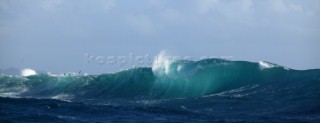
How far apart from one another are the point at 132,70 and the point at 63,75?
7.83 m

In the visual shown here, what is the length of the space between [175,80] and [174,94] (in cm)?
257

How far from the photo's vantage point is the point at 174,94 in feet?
93.0

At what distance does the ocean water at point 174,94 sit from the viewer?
16.0m

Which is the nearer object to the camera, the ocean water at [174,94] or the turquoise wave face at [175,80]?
the ocean water at [174,94]

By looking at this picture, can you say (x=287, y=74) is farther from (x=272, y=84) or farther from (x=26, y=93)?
(x=26, y=93)

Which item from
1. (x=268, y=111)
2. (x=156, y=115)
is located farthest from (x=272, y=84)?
(x=156, y=115)

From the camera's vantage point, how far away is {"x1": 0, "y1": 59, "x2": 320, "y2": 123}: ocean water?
→ 632 inches

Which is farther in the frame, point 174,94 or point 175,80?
point 175,80

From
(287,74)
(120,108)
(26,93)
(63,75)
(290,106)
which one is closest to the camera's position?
(120,108)

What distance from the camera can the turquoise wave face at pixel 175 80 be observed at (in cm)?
2809

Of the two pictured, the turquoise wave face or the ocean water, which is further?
the turquoise wave face

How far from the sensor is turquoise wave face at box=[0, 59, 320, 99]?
28.1m

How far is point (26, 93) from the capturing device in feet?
115

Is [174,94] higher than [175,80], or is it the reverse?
[175,80]
